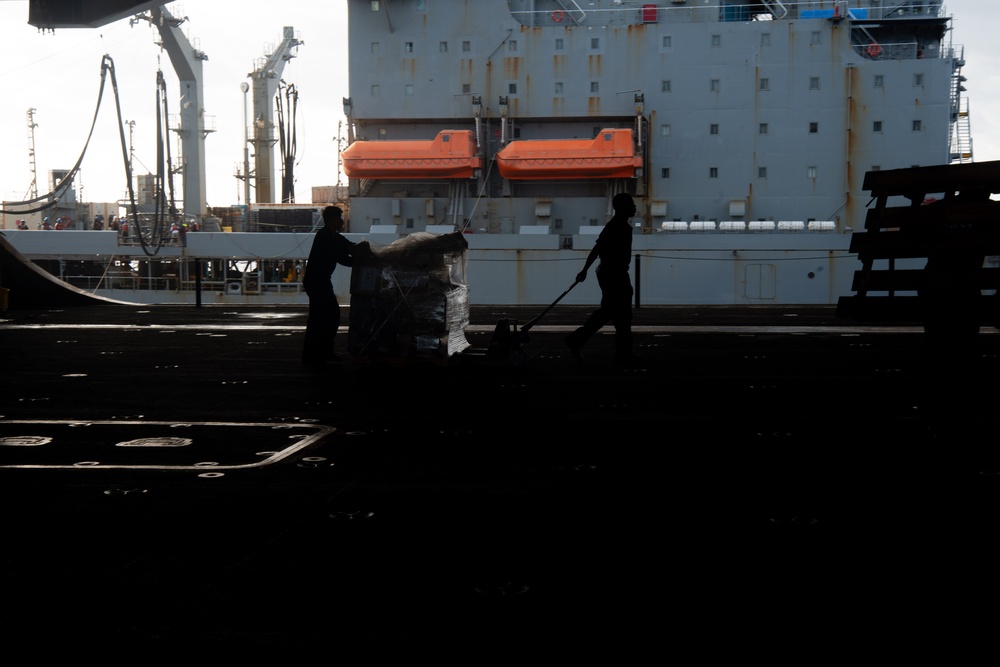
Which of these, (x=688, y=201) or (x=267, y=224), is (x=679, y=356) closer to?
(x=688, y=201)

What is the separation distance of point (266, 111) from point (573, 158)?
58.4ft

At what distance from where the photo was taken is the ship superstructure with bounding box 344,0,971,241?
26281mm

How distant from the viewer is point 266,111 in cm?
3838

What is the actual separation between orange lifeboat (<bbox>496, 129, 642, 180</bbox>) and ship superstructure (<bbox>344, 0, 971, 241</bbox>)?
2.1 inches

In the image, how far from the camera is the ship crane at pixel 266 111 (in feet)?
124

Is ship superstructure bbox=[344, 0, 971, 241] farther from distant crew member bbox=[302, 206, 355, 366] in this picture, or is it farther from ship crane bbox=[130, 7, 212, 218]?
distant crew member bbox=[302, 206, 355, 366]

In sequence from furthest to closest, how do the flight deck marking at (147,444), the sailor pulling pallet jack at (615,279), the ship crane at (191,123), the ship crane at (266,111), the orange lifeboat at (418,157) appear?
the ship crane at (266,111)
the ship crane at (191,123)
the orange lifeboat at (418,157)
the sailor pulling pallet jack at (615,279)
the flight deck marking at (147,444)

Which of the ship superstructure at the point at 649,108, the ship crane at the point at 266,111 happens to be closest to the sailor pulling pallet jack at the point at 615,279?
the ship superstructure at the point at 649,108

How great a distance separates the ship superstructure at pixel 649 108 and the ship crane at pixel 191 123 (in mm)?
7946

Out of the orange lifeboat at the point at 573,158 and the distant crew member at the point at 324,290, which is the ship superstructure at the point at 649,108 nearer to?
the orange lifeboat at the point at 573,158

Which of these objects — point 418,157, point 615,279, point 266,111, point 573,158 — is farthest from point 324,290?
point 266,111

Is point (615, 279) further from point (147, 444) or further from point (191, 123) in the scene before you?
point (191, 123)

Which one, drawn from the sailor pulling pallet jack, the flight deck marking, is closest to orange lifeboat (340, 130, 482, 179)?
the sailor pulling pallet jack

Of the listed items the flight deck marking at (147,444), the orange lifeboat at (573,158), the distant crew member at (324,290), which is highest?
the orange lifeboat at (573,158)
